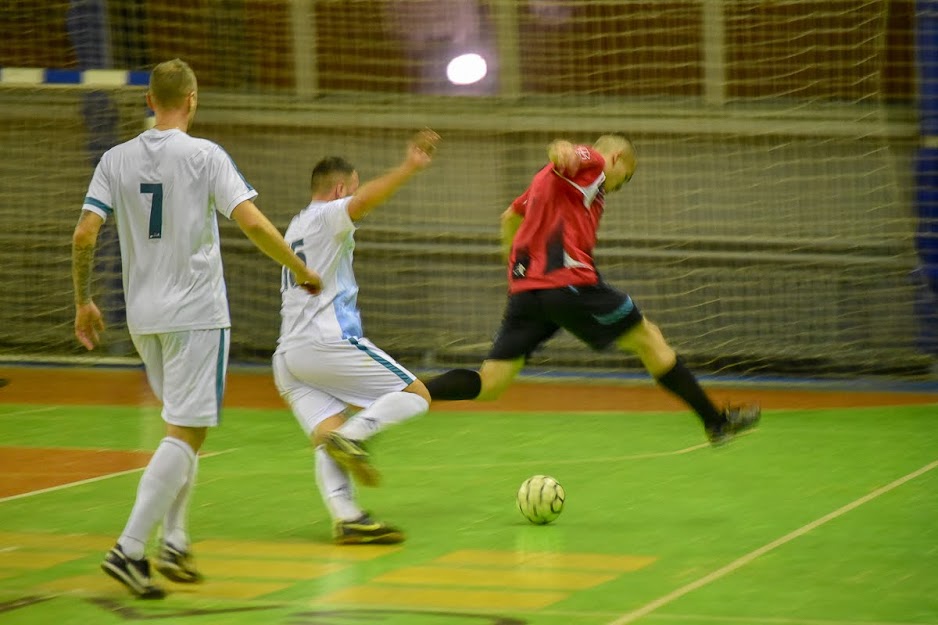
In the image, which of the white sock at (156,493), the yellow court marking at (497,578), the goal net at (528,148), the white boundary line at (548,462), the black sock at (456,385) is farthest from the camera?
the goal net at (528,148)

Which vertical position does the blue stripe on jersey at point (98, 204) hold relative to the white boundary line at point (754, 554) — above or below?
above

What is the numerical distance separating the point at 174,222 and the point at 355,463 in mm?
1279

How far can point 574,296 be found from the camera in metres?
8.07

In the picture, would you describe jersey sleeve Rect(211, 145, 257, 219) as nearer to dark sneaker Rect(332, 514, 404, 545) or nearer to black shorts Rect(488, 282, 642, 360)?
dark sneaker Rect(332, 514, 404, 545)

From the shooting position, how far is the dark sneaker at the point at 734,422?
818 centimetres

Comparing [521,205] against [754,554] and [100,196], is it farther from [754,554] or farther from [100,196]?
[100,196]

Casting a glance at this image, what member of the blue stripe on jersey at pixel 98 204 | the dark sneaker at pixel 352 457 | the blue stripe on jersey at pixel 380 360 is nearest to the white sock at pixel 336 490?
the dark sneaker at pixel 352 457

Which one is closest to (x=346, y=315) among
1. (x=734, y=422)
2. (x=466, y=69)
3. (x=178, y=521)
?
(x=178, y=521)

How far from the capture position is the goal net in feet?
43.4

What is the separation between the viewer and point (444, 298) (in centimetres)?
1428

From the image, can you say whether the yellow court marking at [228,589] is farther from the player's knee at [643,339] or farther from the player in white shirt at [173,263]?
the player's knee at [643,339]

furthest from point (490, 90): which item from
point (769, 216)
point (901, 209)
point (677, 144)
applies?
point (901, 209)

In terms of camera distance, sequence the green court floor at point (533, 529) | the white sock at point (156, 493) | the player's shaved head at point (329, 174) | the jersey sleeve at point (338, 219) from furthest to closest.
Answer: the player's shaved head at point (329, 174)
the jersey sleeve at point (338, 219)
the white sock at point (156, 493)
the green court floor at point (533, 529)

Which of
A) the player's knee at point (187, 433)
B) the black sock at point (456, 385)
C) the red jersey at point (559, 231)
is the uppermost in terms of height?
the red jersey at point (559, 231)
